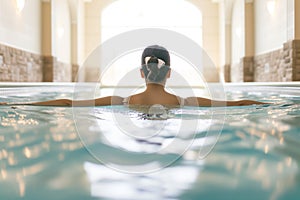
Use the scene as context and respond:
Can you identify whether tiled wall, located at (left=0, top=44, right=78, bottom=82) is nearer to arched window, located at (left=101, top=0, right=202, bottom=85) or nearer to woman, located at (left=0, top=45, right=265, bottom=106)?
arched window, located at (left=101, top=0, right=202, bottom=85)

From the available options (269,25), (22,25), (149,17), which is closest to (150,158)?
(22,25)

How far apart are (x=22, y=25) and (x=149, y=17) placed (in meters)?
6.46

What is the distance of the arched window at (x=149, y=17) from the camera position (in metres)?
14.8

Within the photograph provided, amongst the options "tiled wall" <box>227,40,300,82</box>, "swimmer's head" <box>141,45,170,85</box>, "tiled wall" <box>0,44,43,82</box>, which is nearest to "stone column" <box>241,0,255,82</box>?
"tiled wall" <box>227,40,300,82</box>

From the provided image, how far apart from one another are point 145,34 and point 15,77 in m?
7.90

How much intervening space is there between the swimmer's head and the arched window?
12037mm

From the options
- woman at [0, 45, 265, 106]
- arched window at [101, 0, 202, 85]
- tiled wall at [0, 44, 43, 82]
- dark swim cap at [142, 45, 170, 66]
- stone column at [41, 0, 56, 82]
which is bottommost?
woman at [0, 45, 265, 106]

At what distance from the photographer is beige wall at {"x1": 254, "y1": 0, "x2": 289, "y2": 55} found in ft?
28.8

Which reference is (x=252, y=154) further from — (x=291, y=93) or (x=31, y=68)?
(x=31, y=68)

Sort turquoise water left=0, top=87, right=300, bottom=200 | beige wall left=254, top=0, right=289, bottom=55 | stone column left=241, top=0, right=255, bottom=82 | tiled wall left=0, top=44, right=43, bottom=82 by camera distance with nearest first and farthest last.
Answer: turquoise water left=0, top=87, right=300, bottom=200 < tiled wall left=0, top=44, right=43, bottom=82 < beige wall left=254, top=0, right=289, bottom=55 < stone column left=241, top=0, right=255, bottom=82

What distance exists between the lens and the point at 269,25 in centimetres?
999

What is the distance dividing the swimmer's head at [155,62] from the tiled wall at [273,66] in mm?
6183

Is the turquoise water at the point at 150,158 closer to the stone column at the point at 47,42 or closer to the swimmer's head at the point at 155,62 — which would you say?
the swimmer's head at the point at 155,62

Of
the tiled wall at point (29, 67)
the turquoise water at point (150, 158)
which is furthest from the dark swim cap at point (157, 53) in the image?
the tiled wall at point (29, 67)
